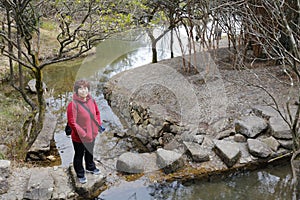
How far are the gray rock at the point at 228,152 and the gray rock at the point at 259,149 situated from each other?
18 centimetres

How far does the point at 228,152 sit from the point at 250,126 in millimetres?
699

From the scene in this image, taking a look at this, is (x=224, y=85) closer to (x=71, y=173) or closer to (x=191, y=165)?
(x=191, y=165)

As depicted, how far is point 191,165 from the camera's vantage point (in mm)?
4352

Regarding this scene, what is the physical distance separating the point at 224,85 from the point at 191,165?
2.74m

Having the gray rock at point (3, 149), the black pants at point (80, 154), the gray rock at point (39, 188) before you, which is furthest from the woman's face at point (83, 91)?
the gray rock at point (3, 149)

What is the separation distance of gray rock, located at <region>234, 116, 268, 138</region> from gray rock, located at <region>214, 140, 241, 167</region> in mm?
317

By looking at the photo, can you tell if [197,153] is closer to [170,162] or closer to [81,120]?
[170,162]

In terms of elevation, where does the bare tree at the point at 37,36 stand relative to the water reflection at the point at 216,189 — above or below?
above

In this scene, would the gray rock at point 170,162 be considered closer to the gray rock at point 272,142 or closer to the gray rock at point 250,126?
the gray rock at point 250,126

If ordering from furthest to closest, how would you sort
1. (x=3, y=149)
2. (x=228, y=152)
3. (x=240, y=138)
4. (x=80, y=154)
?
(x=3, y=149)
(x=240, y=138)
(x=228, y=152)
(x=80, y=154)

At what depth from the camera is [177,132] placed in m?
5.57

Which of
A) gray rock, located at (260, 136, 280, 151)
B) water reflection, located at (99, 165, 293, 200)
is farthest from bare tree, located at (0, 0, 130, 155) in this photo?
gray rock, located at (260, 136, 280, 151)

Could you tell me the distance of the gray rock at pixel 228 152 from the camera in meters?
4.31

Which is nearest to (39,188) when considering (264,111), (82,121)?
(82,121)
